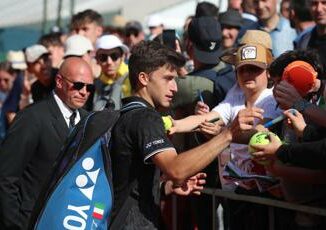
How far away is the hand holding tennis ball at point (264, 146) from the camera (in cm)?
528

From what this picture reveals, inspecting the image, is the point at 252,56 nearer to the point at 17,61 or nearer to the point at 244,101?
the point at 244,101

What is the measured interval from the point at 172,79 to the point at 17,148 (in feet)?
5.56

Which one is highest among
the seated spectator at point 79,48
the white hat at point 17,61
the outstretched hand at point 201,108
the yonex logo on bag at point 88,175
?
the yonex logo on bag at point 88,175

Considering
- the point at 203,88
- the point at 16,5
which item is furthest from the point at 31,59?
the point at 16,5

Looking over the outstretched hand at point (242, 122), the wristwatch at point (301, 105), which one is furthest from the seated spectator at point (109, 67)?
the outstretched hand at point (242, 122)

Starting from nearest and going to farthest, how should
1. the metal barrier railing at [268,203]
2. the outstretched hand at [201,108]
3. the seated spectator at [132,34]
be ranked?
the metal barrier railing at [268,203] → the outstretched hand at [201,108] → the seated spectator at [132,34]

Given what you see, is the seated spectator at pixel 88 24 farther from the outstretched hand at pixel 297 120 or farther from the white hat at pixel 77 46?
the outstretched hand at pixel 297 120

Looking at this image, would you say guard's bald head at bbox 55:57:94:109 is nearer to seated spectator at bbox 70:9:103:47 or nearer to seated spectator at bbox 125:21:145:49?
seated spectator at bbox 70:9:103:47

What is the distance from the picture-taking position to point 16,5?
66.0 ft

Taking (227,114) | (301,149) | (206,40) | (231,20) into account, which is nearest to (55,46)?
(231,20)

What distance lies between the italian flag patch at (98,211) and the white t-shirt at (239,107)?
1.38 meters

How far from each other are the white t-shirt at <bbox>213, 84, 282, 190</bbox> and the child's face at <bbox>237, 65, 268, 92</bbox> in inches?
2.6

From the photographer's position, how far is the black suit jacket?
6605 millimetres

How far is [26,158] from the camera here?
22.0 feet
